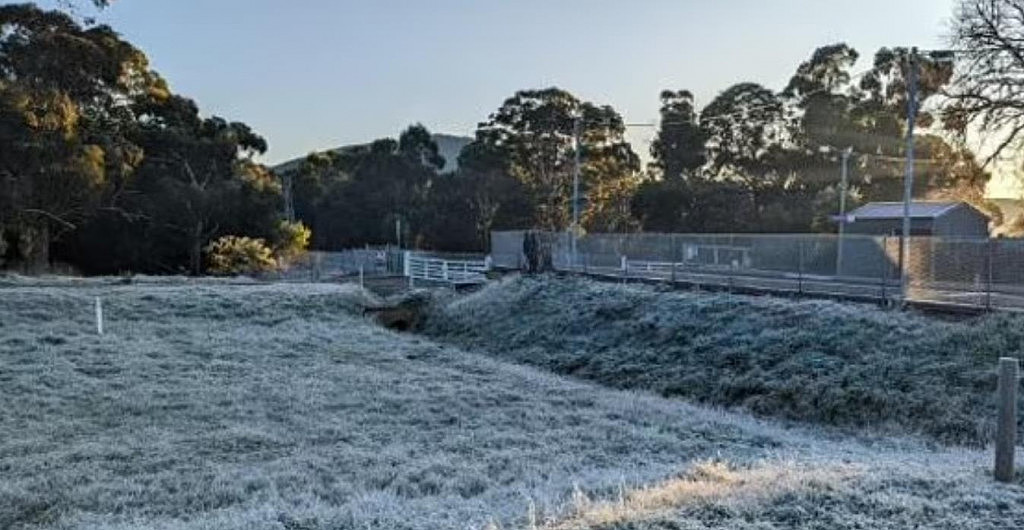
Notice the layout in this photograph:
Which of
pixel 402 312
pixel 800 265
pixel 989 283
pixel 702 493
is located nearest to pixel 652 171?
pixel 402 312

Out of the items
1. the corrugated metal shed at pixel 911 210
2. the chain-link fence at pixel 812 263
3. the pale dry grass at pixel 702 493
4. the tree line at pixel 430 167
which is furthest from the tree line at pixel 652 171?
the pale dry grass at pixel 702 493

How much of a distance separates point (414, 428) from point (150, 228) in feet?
128

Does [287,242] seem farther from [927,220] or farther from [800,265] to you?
[800,265]

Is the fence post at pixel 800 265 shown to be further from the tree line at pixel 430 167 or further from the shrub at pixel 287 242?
the shrub at pixel 287 242

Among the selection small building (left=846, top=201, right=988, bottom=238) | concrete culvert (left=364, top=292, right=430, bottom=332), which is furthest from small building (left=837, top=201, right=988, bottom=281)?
small building (left=846, top=201, right=988, bottom=238)

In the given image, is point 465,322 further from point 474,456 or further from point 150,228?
point 150,228

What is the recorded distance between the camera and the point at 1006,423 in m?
5.35

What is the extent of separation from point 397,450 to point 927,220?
33584mm

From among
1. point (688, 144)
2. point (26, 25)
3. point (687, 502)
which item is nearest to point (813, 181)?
point (688, 144)

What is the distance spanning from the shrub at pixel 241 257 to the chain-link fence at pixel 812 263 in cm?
1424

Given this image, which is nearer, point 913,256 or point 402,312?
point 913,256

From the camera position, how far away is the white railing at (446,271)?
107ft

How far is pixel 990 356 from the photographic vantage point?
42.4 feet

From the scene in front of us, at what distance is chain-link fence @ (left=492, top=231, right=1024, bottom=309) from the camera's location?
15.8m
